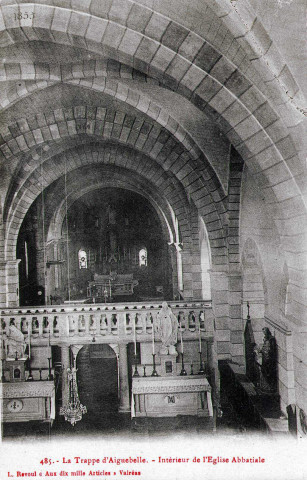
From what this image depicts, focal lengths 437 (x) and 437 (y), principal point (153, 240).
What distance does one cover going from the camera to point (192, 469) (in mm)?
4707

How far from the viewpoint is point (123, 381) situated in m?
12.8

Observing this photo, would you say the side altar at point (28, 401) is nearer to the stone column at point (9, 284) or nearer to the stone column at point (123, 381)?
the stone column at point (123, 381)

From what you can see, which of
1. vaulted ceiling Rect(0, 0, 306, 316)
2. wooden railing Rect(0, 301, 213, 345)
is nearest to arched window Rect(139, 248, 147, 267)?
wooden railing Rect(0, 301, 213, 345)

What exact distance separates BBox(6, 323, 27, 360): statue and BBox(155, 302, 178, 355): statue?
3.92 meters

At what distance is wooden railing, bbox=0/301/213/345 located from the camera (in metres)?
12.9

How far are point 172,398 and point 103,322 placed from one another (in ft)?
10.7

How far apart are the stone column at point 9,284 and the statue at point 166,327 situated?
21.0ft

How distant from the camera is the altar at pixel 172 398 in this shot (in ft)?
35.7

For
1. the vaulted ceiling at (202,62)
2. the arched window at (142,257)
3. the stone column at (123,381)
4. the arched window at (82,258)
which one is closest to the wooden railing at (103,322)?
the stone column at (123,381)

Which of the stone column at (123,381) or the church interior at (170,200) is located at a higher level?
the church interior at (170,200)

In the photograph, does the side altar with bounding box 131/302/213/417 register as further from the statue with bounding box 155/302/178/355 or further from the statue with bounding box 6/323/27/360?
the statue with bounding box 6/323/27/360

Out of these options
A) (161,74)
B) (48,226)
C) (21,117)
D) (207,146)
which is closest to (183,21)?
(161,74)

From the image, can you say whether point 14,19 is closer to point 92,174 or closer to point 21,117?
point 21,117

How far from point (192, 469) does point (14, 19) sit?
5.75 meters
